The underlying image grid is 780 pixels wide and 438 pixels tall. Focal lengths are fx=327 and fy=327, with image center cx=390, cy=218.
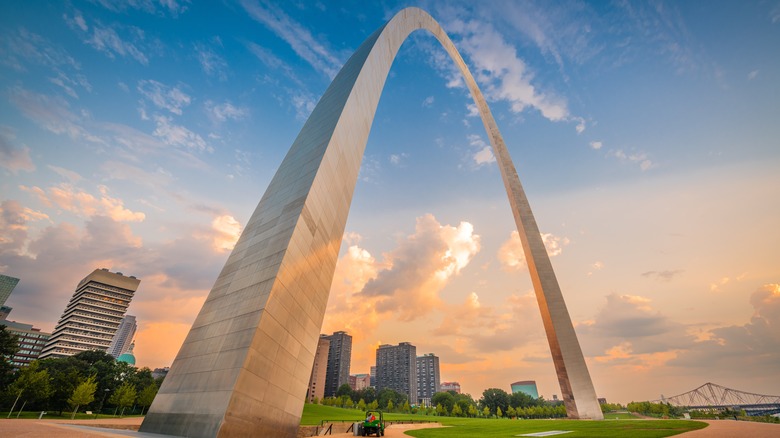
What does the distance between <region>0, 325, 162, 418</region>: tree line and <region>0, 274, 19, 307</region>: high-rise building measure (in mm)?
156409

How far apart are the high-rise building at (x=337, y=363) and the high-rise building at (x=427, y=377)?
154 feet

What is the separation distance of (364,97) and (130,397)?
48822 mm

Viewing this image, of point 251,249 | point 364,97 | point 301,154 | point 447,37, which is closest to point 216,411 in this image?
point 251,249

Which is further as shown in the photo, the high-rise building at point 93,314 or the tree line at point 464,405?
the high-rise building at point 93,314

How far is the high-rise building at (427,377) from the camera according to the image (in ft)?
566

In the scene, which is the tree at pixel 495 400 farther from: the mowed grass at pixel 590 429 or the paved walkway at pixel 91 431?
the paved walkway at pixel 91 431

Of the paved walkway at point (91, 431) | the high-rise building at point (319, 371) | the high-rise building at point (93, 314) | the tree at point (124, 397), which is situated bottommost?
the paved walkway at point (91, 431)

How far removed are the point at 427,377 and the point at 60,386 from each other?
163m

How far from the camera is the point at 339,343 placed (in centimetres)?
14938

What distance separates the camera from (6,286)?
155125 mm

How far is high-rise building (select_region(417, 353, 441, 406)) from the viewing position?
173m

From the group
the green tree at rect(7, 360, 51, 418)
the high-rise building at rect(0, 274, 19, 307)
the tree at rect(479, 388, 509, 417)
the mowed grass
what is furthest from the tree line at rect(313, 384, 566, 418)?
the high-rise building at rect(0, 274, 19, 307)

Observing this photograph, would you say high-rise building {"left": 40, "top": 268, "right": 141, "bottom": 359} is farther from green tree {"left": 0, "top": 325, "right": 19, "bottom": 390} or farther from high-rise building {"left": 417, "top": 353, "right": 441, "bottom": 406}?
high-rise building {"left": 417, "top": 353, "right": 441, "bottom": 406}

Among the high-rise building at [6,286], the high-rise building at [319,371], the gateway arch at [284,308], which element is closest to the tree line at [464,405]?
the high-rise building at [319,371]
